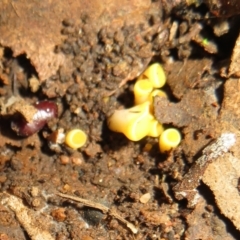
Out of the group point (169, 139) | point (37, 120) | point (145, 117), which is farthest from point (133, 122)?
point (37, 120)

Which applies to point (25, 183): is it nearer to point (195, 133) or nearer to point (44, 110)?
point (44, 110)

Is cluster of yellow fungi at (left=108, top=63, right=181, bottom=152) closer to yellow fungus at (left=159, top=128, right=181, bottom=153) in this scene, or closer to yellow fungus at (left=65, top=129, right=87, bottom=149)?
yellow fungus at (left=159, top=128, right=181, bottom=153)

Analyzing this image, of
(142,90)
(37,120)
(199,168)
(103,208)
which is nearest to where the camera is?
(199,168)

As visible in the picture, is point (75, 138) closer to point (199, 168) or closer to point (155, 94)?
point (155, 94)

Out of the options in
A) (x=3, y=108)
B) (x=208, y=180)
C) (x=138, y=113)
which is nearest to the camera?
(x=208, y=180)

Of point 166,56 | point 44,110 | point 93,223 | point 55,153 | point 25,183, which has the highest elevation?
point 166,56

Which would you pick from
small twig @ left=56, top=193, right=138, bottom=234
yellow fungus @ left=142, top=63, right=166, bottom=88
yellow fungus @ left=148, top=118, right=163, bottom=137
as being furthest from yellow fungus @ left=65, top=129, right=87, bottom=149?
yellow fungus @ left=142, top=63, right=166, bottom=88

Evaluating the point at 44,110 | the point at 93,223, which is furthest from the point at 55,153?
the point at 93,223
